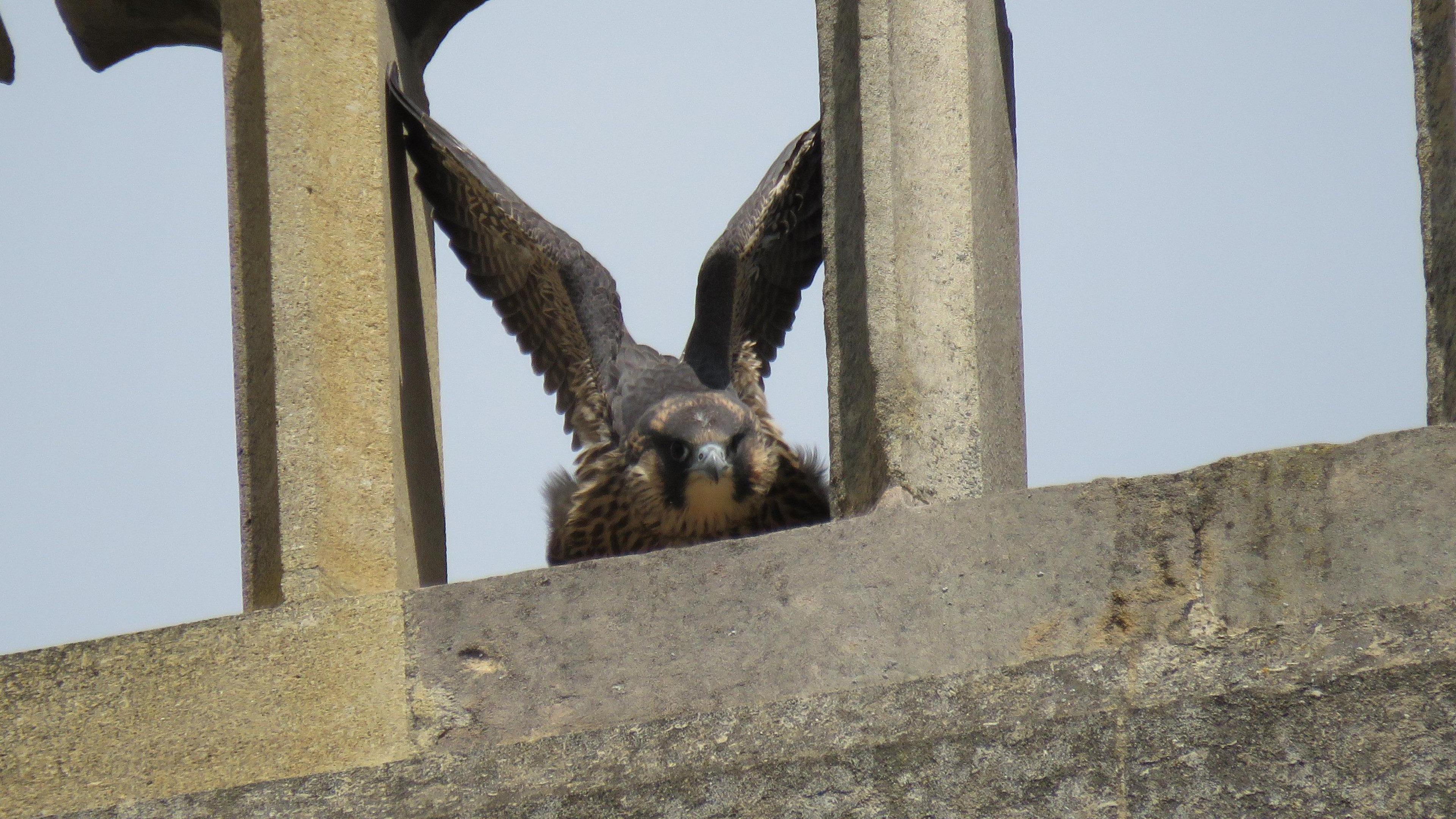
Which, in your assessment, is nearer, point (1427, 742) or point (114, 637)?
point (1427, 742)

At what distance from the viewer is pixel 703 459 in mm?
4922

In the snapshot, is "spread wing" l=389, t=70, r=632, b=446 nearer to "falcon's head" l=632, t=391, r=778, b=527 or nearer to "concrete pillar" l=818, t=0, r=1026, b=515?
"falcon's head" l=632, t=391, r=778, b=527

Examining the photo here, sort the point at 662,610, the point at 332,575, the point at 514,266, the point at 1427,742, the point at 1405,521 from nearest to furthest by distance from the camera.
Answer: the point at 1427,742 → the point at 1405,521 → the point at 662,610 → the point at 332,575 → the point at 514,266

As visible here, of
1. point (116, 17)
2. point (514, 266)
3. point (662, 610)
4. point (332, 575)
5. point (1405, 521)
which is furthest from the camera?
point (514, 266)

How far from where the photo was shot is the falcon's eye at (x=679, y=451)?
4926mm

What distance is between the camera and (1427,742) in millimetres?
2822

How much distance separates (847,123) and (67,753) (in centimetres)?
170

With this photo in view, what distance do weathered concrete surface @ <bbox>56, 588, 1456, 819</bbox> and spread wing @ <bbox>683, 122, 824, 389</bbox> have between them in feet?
6.47

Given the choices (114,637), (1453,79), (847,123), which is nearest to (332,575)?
(114,637)

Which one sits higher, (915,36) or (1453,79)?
(915,36)

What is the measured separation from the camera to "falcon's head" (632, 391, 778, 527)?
4.94 meters

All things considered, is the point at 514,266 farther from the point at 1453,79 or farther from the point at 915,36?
the point at 1453,79

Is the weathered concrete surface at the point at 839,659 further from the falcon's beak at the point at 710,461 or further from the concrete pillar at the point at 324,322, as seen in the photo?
the falcon's beak at the point at 710,461

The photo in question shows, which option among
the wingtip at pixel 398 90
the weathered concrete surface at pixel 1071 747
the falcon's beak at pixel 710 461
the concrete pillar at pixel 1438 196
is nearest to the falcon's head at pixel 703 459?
the falcon's beak at pixel 710 461
